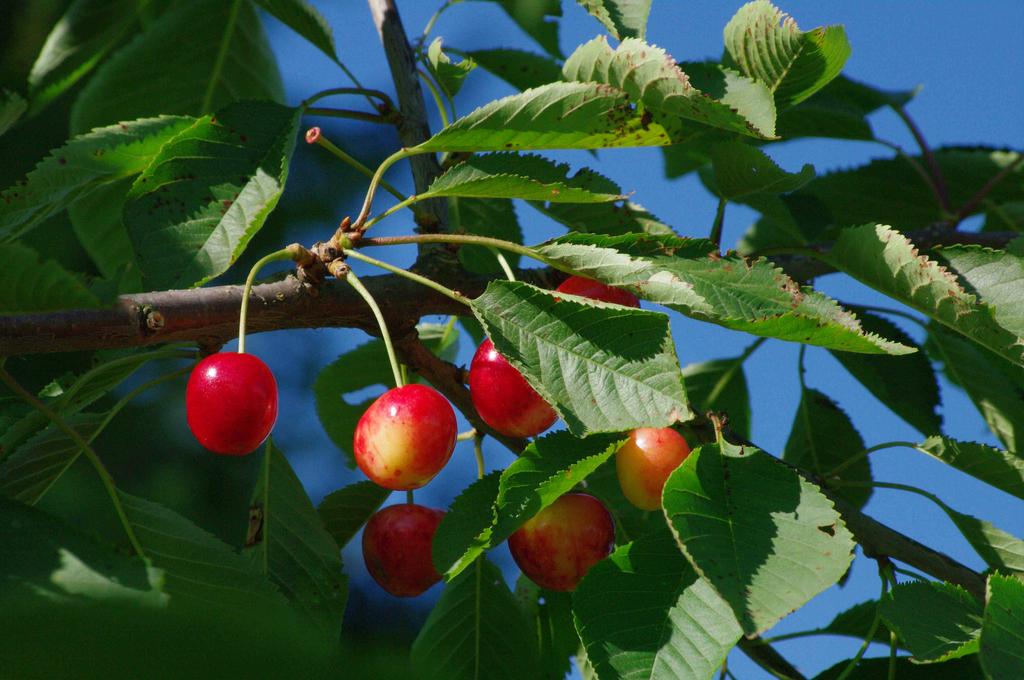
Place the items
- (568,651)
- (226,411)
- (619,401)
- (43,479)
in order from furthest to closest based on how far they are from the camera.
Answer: (568,651), (43,479), (226,411), (619,401)

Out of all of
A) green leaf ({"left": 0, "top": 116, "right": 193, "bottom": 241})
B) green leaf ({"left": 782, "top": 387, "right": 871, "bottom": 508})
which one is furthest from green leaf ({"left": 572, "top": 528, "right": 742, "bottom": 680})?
green leaf ({"left": 782, "top": 387, "right": 871, "bottom": 508})

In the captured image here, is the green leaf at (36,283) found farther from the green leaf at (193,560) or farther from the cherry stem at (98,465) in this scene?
the green leaf at (193,560)

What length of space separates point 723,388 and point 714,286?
0.99m

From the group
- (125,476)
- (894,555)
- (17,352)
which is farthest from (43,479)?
(125,476)

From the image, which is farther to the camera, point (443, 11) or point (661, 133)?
point (443, 11)

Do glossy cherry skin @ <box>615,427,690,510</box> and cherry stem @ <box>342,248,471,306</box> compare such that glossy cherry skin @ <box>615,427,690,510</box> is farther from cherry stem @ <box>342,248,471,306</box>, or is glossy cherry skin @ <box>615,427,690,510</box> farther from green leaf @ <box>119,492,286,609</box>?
green leaf @ <box>119,492,286,609</box>

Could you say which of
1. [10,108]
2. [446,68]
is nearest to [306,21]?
[446,68]

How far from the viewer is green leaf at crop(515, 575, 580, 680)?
1.44 m

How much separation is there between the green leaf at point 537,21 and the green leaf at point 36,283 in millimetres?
1087

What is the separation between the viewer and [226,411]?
1018 mm

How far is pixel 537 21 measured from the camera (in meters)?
1.77

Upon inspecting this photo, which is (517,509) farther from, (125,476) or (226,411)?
(125,476)

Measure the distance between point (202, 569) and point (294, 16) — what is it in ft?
2.93

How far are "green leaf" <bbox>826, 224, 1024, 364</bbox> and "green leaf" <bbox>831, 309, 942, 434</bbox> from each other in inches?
18.5
